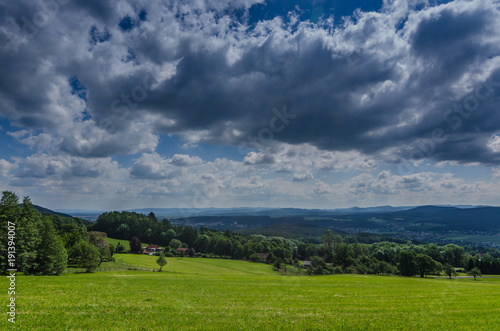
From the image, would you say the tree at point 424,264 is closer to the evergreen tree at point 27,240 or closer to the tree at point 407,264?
the tree at point 407,264

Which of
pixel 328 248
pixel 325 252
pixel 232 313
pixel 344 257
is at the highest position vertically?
pixel 232 313

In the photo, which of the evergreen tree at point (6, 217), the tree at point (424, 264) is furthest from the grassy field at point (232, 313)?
the tree at point (424, 264)

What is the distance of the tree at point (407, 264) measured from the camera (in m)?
80.4

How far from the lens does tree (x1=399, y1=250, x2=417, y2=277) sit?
80.4 metres

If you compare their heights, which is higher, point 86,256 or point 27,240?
point 27,240

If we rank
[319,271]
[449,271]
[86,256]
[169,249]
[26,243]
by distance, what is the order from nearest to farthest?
1. [26,243]
2. [86,256]
3. [449,271]
4. [319,271]
5. [169,249]

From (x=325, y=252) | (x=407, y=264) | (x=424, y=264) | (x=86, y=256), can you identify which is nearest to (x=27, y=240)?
(x=86, y=256)

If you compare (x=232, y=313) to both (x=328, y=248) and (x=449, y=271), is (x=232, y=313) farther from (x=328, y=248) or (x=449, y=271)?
(x=328, y=248)

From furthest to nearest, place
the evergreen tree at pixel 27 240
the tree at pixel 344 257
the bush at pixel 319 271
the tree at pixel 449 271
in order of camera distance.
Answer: the tree at pixel 344 257 → the bush at pixel 319 271 → the tree at pixel 449 271 → the evergreen tree at pixel 27 240

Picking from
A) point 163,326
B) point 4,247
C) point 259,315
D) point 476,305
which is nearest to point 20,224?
point 4,247

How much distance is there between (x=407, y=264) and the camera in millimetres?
81312

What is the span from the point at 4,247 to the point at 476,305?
170 feet

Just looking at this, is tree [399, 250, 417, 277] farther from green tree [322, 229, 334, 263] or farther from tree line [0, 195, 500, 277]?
green tree [322, 229, 334, 263]

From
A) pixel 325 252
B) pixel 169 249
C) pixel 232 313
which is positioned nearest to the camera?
pixel 232 313
